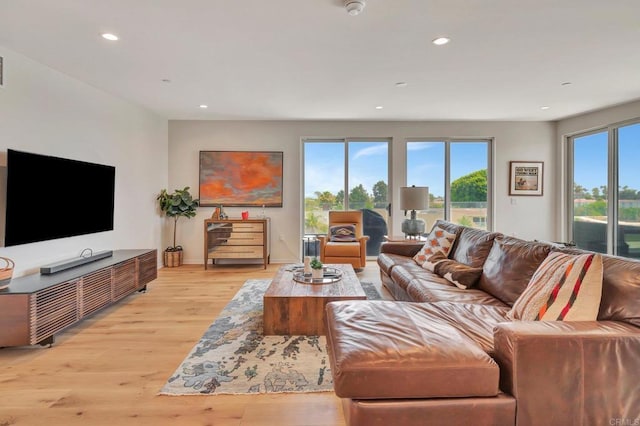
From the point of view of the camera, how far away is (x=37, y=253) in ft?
9.89

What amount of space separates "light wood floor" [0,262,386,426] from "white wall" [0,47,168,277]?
94cm

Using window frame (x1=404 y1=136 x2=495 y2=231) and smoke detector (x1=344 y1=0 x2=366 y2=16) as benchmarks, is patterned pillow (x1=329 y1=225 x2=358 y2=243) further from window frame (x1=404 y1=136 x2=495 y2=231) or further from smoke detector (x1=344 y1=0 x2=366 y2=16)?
smoke detector (x1=344 y1=0 x2=366 y2=16)

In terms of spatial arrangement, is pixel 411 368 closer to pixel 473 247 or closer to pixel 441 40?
pixel 473 247

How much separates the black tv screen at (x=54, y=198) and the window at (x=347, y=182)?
10.1 feet

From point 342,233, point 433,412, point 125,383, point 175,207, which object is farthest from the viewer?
point 175,207

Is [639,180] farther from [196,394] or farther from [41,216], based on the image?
[41,216]

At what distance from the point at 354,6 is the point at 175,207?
4.28 m

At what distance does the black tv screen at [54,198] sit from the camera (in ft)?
8.63

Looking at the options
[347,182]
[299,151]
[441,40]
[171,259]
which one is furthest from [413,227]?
[171,259]

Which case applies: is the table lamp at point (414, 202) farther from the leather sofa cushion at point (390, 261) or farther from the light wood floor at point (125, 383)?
the light wood floor at point (125, 383)

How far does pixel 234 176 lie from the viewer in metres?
5.55

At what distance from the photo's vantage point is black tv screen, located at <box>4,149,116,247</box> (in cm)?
263

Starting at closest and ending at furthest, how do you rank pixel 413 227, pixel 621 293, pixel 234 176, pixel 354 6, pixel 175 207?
pixel 621 293 → pixel 354 6 → pixel 413 227 → pixel 175 207 → pixel 234 176

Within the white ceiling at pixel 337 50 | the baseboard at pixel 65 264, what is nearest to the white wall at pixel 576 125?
the white ceiling at pixel 337 50
